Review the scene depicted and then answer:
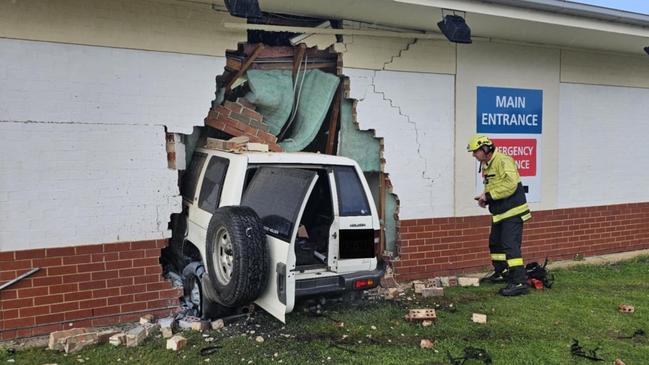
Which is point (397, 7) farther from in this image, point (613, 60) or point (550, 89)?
point (613, 60)

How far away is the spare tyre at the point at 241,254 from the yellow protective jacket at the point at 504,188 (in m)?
3.34

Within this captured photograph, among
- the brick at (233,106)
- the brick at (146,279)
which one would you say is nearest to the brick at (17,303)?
the brick at (146,279)

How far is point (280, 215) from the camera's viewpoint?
15.9 ft

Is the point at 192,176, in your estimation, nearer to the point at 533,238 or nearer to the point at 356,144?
the point at 356,144

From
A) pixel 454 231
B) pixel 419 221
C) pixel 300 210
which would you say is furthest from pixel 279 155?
pixel 454 231

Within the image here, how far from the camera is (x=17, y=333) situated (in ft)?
16.6

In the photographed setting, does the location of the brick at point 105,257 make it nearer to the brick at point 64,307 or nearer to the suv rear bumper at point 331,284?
the brick at point 64,307

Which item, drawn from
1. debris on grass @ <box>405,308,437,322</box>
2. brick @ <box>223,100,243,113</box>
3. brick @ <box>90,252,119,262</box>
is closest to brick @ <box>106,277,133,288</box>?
brick @ <box>90,252,119,262</box>

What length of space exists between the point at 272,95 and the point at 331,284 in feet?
8.79

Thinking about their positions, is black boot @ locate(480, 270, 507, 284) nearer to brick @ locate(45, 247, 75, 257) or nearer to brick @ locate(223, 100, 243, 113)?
brick @ locate(223, 100, 243, 113)

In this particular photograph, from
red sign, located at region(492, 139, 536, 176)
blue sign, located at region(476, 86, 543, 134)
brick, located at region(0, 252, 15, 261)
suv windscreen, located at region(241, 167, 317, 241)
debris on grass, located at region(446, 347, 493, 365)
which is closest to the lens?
debris on grass, located at region(446, 347, 493, 365)

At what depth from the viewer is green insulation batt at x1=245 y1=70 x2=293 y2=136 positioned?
6.51 metres

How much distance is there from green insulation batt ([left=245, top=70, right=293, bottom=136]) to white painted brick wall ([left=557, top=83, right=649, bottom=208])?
14.8 ft

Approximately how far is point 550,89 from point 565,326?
13.5ft
